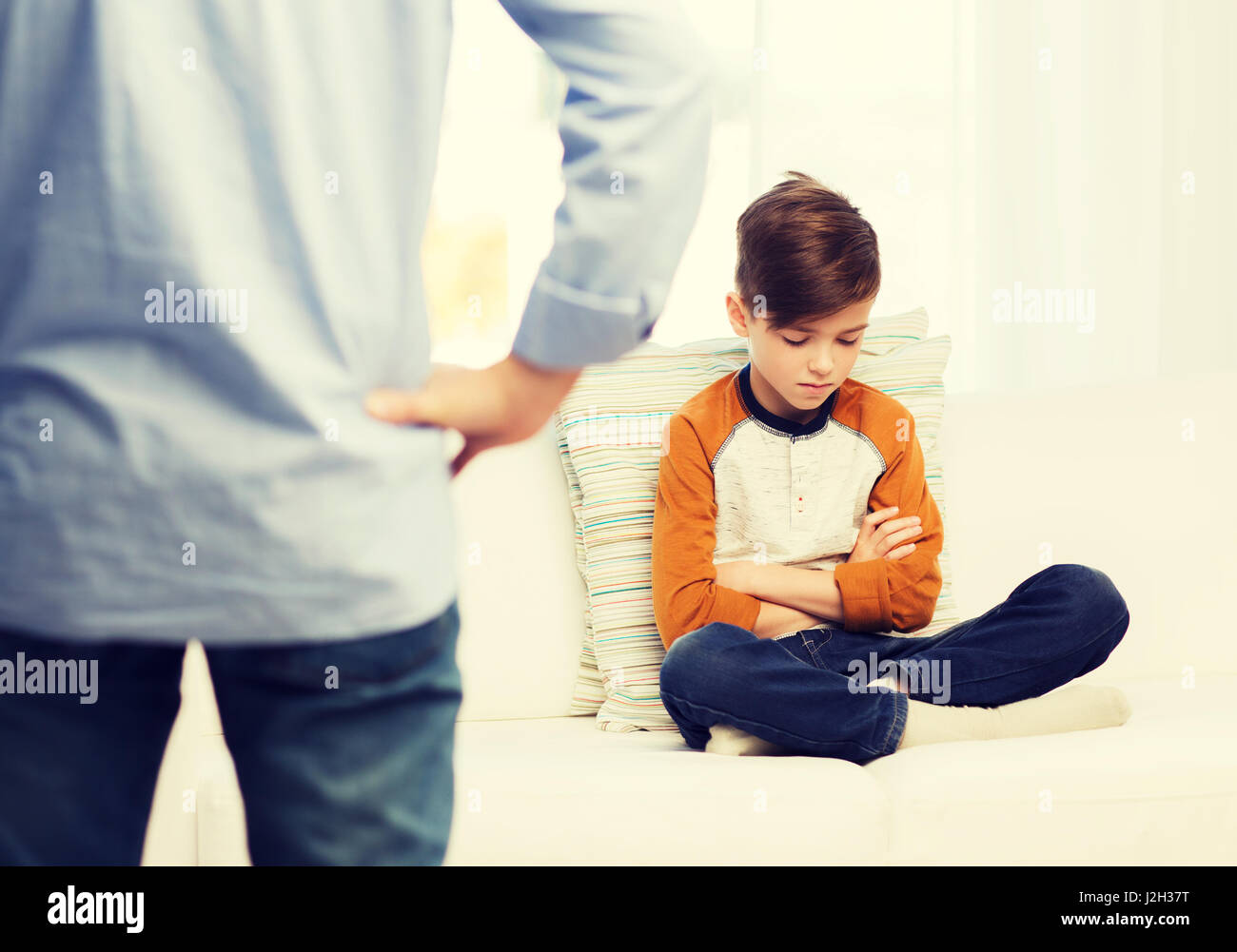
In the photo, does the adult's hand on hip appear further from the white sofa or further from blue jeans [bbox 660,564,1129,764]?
blue jeans [bbox 660,564,1129,764]

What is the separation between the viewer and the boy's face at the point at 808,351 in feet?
3.71

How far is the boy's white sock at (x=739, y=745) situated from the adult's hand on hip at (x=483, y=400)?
0.66 m

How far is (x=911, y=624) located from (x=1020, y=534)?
25 cm

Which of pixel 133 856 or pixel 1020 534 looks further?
pixel 1020 534

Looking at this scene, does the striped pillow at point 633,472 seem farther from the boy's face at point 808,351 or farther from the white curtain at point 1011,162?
the white curtain at point 1011,162

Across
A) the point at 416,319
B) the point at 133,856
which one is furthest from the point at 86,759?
the point at 416,319

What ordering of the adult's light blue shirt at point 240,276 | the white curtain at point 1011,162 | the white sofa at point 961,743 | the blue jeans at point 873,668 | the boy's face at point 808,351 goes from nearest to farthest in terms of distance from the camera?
the adult's light blue shirt at point 240,276
the white sofa at point 961,743
the blue jeans at point 873,668
the boy's face at point 808,351
the white curtain at point 1011,162

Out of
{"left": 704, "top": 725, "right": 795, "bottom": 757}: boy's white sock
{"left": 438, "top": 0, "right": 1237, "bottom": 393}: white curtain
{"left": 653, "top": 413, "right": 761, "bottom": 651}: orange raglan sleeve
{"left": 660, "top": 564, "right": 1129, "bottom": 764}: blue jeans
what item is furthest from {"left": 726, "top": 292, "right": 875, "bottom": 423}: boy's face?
{"left": 438, "top": 0, "right": 1237, "bottom": 393}: white curtain

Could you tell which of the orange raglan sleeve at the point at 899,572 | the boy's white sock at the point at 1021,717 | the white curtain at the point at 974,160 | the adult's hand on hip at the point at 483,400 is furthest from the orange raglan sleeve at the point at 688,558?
the adult's hand on hip at the point at 483,400

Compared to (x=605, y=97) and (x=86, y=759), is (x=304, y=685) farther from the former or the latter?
(x=605, y=97)

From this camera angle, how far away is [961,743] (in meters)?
1.03

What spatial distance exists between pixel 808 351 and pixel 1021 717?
1.37ft

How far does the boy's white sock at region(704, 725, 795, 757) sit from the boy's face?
14.2 inches
